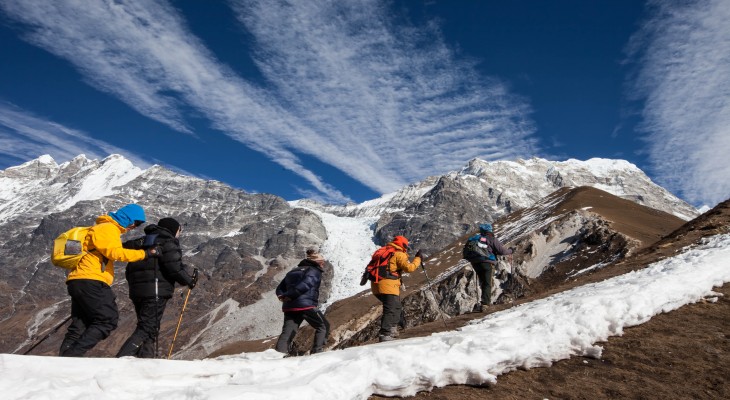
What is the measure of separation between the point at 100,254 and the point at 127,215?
863mm

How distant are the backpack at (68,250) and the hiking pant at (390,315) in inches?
266

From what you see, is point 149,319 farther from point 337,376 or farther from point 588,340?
point 588,340

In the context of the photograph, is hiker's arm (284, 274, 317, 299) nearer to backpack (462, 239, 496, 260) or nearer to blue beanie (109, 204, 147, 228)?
blue beanie (109, 204, 147, 228)

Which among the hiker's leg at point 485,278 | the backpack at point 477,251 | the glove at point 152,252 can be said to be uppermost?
the backpack at point 477,251

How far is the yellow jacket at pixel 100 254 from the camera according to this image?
25.7 feet

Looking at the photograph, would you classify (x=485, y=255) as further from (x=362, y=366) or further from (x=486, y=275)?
(x=362, y=366)

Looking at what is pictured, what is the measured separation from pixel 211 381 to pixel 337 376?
160cm

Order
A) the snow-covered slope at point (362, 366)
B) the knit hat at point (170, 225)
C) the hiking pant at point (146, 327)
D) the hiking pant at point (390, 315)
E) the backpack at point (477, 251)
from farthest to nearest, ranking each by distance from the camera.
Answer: the backpack at point (477, 251) < the hiking pant at point (390, 315) < the knit hat at point (170, 225) < the hiking pant at point (146, 327) < the snow-covered slope at point (362, 366)

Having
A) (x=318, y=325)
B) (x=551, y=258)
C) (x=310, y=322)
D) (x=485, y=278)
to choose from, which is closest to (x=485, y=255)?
(x=485, y=278)

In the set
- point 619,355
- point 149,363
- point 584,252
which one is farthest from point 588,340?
point 584,252

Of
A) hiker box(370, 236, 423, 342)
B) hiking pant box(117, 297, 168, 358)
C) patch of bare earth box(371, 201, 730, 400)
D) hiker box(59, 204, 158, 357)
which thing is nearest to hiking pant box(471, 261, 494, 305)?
hiker box(370, 236, 423, 342)

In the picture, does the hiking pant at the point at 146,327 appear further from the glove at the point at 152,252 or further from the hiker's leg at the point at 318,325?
the hiker's leg at the point at 318,325

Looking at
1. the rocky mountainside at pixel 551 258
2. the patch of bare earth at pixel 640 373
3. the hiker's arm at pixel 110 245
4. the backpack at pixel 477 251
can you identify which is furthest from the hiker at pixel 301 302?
the rocky mountainside at pixel 551 258

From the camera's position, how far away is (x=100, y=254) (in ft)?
26.4
